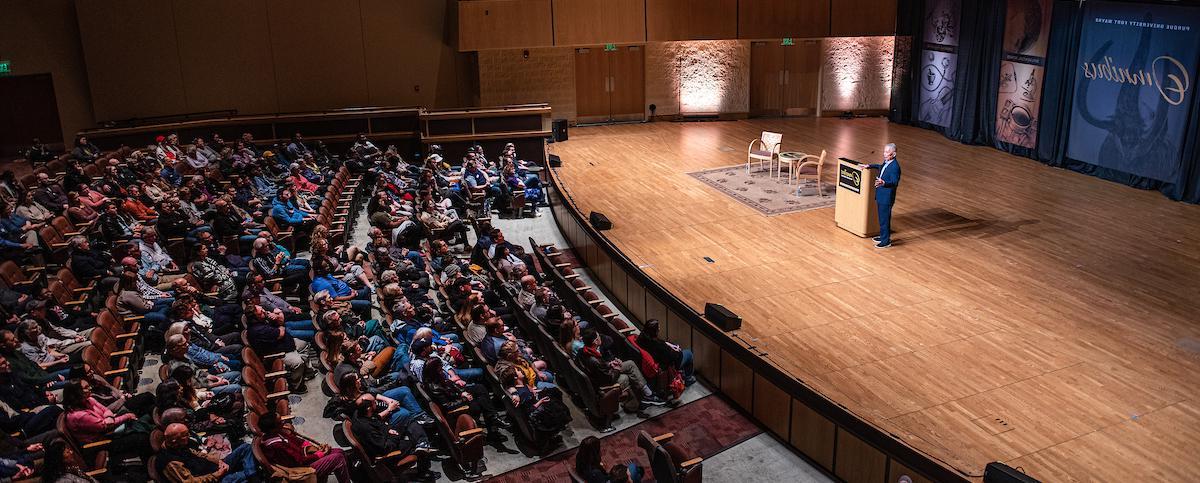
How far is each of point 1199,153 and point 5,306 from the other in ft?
41.3

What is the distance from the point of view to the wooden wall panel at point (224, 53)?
15750 mm

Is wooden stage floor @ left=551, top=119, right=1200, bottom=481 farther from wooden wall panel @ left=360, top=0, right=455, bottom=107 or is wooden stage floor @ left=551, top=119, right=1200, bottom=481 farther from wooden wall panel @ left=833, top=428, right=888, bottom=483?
wooden wall panel @ left=360, top=0, right=455, bottom=107

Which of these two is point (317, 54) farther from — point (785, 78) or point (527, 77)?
point (785, 78)

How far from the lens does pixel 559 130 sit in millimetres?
15414

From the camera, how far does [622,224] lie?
10.4m

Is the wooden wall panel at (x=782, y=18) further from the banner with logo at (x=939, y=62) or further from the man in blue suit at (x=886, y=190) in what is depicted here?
the man in blue suit at (x=886, y=190)

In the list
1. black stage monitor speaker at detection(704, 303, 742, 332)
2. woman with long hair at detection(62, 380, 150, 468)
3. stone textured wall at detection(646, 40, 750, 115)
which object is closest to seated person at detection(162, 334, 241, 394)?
woman with long hair at detection(62, 380, 150, 468)

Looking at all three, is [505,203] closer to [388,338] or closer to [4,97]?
[388,338]

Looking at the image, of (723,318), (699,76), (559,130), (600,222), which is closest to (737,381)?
(723,318)

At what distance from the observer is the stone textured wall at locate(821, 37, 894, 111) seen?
16.5 meters

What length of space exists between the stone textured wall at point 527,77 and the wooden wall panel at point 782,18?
3.40 metres

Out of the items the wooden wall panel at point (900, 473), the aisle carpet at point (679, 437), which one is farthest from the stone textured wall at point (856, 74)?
the wooden wall panel at point (900, 473)

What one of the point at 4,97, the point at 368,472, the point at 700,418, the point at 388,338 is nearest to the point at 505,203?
the point at 388,338

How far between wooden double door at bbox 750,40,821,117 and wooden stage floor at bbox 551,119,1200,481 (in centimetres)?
438
